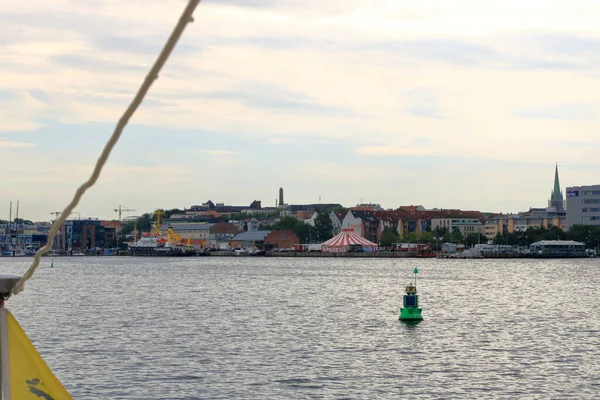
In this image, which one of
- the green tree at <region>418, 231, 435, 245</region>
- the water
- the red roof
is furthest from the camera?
the green tree at <region>418, 231, 435, 245</region>

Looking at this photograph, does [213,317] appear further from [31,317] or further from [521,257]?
[521,257]

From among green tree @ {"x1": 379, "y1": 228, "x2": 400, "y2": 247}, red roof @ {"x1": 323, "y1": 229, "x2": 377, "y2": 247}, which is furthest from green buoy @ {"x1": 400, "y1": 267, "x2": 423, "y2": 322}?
green tree @ {"x1": 379, "y1": 228, "x2": 400, "y2": 247}

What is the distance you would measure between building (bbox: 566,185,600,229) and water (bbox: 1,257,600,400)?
363 feet

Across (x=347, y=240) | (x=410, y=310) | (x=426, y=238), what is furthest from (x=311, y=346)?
(x=426, y=238)

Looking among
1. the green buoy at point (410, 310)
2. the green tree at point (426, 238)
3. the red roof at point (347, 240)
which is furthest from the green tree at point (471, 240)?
the green buoy at point (410, 310)

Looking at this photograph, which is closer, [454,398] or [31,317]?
[454,398]

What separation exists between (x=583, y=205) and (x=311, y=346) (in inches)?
5903

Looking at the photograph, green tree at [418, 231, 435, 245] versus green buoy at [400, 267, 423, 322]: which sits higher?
green tree at [418, 231, 435, 245]

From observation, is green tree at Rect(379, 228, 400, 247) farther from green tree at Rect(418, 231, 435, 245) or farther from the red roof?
the red roof

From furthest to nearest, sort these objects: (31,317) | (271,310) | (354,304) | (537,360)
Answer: (354,304)
(271,310)
(31,317)
(537,360)

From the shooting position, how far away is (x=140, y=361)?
1145 inches

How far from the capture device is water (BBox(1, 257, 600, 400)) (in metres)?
24.9

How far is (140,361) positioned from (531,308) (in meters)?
32.5

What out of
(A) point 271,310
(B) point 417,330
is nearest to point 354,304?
(A) point 271,310
